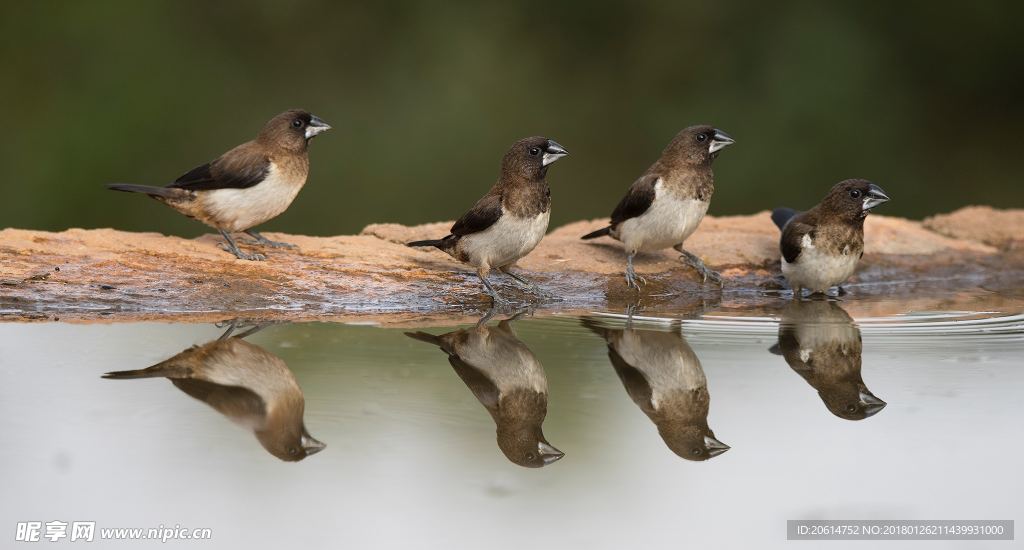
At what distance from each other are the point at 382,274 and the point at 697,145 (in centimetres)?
154

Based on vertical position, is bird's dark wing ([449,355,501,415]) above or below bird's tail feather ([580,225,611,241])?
below

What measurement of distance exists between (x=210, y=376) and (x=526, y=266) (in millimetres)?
2262

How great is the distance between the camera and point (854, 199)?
17.0ft

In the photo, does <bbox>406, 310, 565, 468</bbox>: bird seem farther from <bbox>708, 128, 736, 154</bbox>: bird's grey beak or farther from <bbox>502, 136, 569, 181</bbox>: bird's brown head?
<bbox>708, 128, 736, 154</bbox>: bird's grey beak

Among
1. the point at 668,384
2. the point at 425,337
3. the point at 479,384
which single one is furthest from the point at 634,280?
the point at 479,384

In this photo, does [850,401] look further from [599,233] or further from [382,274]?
[599,233]

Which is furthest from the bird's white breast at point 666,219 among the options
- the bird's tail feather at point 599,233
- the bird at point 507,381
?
the bird at point 507,381

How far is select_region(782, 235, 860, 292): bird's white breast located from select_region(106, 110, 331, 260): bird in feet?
7.50

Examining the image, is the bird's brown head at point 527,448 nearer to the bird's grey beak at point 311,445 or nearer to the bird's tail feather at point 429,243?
the bird's grey beak at point 311,445

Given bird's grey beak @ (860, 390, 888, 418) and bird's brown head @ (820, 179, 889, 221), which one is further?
bird's brown head @ (820, 179, 889, 221)

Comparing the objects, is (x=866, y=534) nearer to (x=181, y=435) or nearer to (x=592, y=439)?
A: (x=592, y=439)

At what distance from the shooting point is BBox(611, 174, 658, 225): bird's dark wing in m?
5.26

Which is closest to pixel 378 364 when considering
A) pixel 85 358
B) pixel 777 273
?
pixel 85 358

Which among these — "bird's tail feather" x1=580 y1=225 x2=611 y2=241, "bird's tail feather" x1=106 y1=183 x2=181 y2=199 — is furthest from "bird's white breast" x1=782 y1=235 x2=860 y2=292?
"bird's tail feather" x1=106 y1=183 x2=181 y2=199
